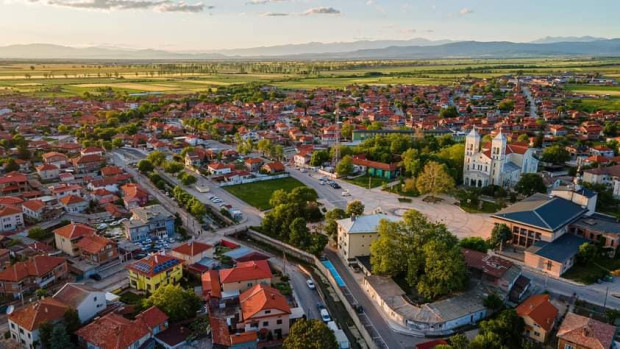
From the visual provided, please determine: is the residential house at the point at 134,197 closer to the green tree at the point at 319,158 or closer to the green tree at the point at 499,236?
the green tree at the point at 319,158

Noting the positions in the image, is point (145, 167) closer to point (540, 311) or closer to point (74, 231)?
point (74, 231)

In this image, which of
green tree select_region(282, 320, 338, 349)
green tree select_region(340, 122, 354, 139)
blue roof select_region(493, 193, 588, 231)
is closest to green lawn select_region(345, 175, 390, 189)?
blue roof select_region(493, 193, 588, 231)

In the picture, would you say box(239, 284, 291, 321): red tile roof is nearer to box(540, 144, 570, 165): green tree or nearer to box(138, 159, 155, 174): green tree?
box(138, 159, 155, 174): green tree

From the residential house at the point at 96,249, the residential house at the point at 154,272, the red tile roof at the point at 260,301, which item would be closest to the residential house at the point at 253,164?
the residential house at the point at 96,249

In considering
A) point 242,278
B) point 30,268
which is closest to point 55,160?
point 30,268

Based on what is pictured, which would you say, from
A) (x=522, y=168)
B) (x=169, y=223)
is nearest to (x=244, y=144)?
(x=169, y=223)

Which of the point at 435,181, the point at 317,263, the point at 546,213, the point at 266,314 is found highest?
the point at 546,213
